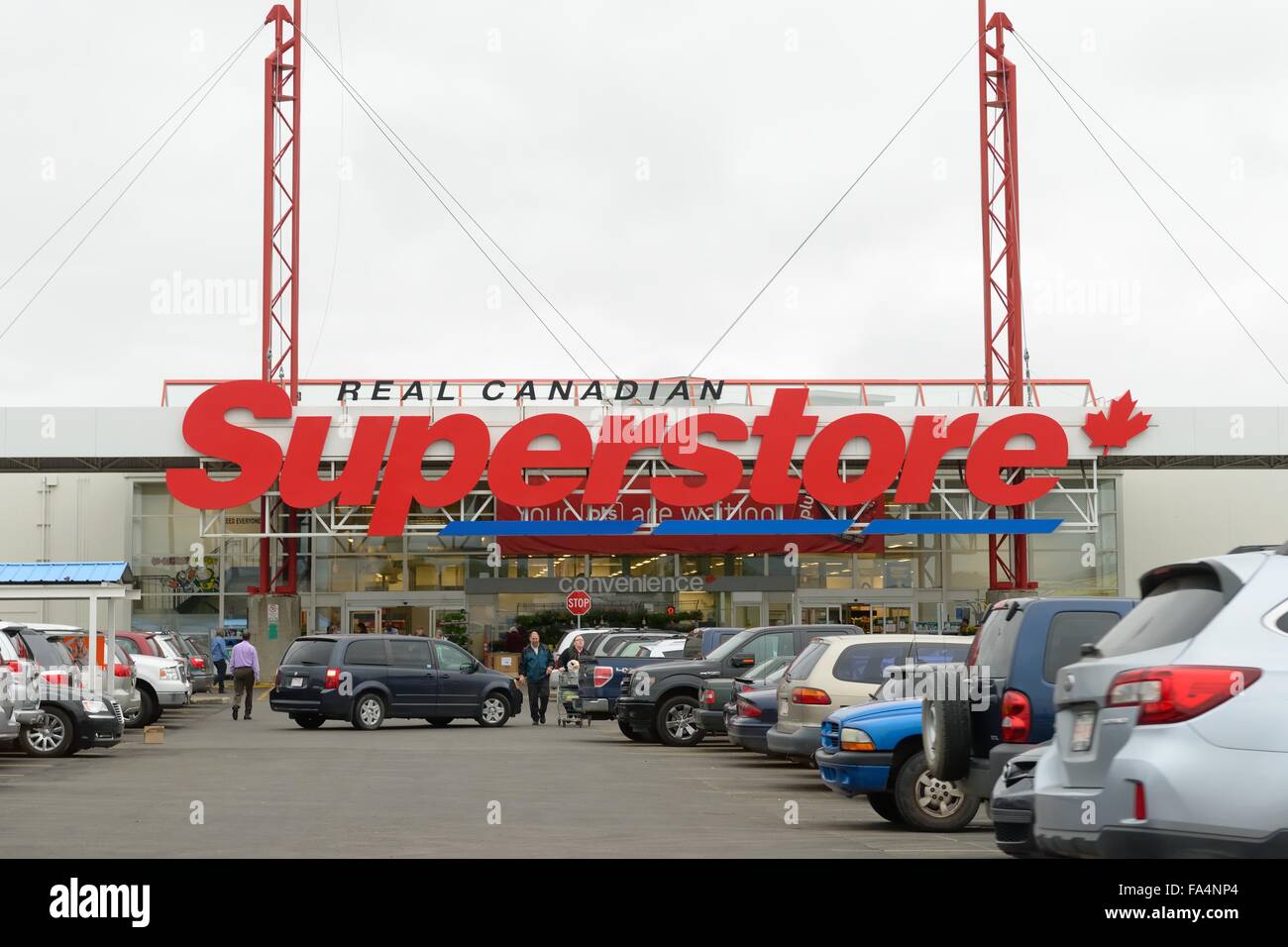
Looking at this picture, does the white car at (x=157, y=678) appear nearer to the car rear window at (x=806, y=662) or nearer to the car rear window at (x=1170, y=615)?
the car rear window at (x=806, y=662)

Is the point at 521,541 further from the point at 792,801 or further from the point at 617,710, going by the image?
the point at 792,801

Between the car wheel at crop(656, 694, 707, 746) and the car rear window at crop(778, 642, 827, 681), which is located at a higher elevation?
the car rear window at crop(778, 642, 827, 681)

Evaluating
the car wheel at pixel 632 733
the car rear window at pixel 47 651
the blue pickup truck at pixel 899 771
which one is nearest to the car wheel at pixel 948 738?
the blue pickup truck at pixel 899 771

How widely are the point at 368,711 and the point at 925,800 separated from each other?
16.7 metres

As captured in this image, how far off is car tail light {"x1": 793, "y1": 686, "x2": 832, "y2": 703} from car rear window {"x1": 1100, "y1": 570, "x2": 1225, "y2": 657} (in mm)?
10114

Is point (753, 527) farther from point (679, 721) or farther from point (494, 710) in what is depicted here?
point (679, 721)

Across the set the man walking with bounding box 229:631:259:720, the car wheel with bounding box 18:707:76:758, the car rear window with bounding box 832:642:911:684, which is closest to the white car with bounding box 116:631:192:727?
the man walking with bounding box 229:631:259:720

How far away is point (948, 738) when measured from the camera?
1108cm

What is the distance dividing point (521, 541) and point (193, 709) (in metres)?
12.5

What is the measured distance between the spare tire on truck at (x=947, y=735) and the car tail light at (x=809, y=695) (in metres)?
6.15

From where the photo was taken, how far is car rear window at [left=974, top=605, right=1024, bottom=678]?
11594 mm

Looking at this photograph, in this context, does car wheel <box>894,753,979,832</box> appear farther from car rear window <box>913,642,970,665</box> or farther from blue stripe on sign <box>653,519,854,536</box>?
blue stripe on sign <box>653,519,854,536</box>

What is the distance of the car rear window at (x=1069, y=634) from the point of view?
1155 cm
